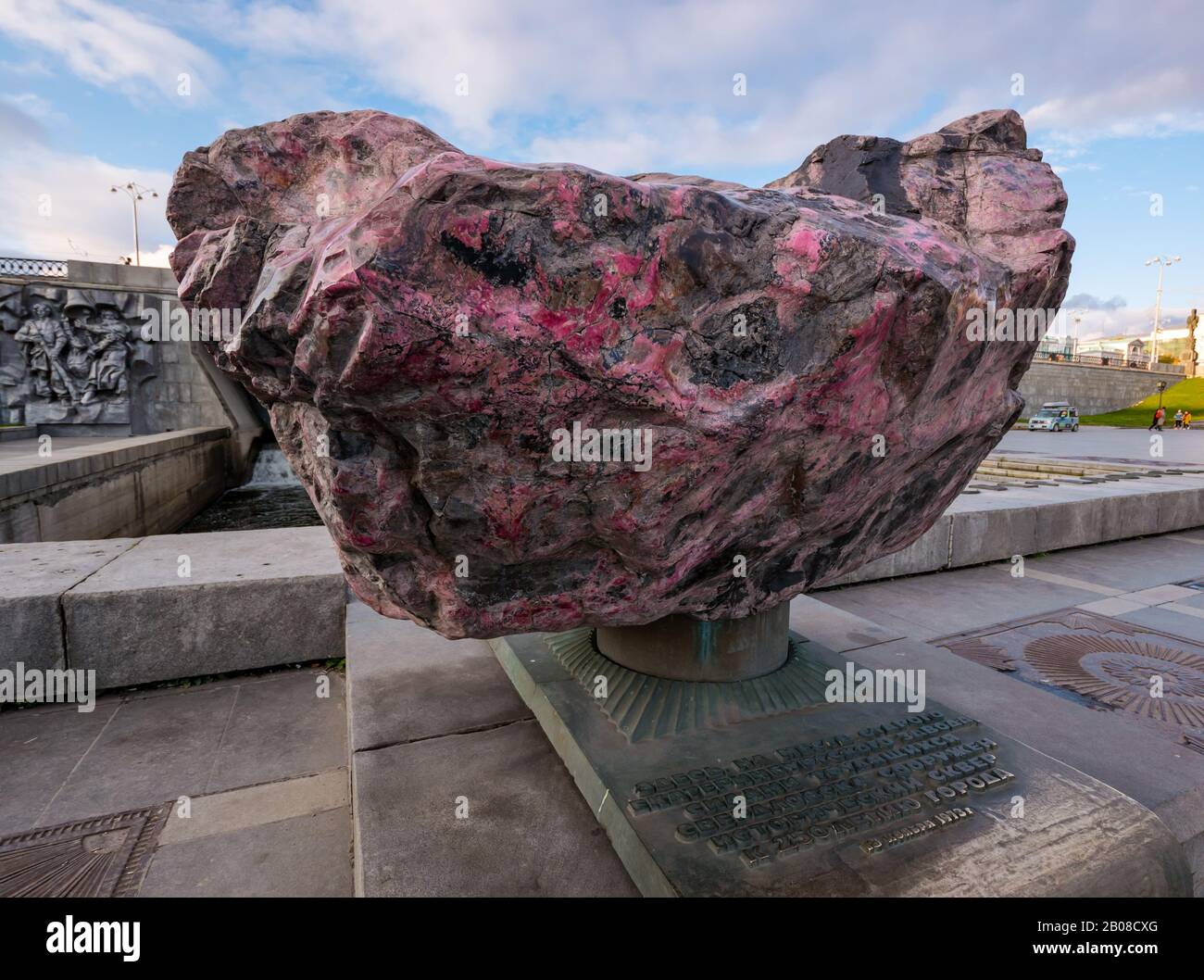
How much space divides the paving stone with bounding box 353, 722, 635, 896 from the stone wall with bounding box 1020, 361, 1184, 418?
42617mm

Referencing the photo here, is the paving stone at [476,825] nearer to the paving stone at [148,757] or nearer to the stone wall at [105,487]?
the paving stone at [148,757]

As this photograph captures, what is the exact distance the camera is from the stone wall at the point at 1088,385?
39375 millimetres

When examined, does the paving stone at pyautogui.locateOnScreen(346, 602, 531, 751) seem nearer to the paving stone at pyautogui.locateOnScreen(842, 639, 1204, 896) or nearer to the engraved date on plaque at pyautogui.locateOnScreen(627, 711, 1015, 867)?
the engraved date on plaque at pyautogui.locateOnScreen(627, 711, 1015, 867)

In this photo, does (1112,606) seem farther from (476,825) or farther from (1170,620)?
(476,825)

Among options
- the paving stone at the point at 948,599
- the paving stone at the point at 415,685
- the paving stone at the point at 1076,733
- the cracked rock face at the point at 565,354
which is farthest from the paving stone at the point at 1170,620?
the paving stone at the point at 415,685

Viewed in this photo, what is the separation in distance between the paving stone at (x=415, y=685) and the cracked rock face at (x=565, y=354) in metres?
0.91

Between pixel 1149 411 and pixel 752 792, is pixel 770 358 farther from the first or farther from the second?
pixel 1149 411

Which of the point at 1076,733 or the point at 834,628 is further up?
the point at 834,628

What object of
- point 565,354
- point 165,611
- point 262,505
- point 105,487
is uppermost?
point 565,354

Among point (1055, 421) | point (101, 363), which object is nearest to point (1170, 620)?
point (101, 363)

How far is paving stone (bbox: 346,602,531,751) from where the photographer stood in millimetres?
2893

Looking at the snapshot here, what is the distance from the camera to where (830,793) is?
224cm

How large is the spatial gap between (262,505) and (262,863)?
13654 millimetres

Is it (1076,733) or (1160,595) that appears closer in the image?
(1076,733)
